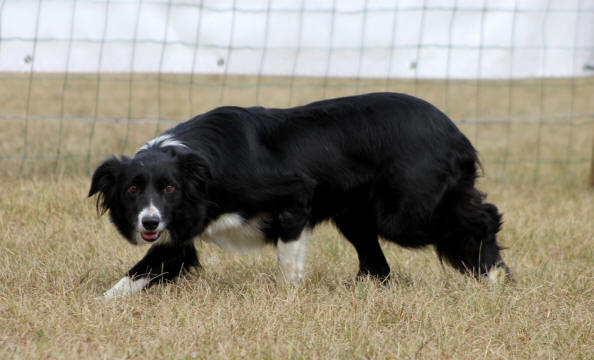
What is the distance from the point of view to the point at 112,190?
13.2 ft

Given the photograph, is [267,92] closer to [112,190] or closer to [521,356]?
[112,190]

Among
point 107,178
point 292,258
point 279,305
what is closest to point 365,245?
point 292,258

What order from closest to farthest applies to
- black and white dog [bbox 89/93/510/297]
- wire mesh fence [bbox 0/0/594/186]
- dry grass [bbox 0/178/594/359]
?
dry grass [bbox 0/178/594/359]
black and white dog [bbox 89/93/510/297]
wire mesh fence [bbox 0/0/594/186]

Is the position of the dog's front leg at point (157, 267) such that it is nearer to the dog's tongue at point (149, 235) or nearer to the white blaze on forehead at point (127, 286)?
the white blaze on forehead at point (127, 286)

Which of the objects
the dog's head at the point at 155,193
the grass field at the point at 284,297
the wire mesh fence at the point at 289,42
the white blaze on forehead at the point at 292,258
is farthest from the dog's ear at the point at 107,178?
the wire mesh fence at the point at 289,42

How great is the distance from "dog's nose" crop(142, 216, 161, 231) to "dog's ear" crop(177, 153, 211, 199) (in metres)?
0.24

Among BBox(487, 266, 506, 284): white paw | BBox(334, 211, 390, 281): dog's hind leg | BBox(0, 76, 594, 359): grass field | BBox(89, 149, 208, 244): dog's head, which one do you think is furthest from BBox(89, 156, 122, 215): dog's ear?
BBox(487, 266, 506, 284): white paw

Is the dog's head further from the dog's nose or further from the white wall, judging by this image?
the white wall

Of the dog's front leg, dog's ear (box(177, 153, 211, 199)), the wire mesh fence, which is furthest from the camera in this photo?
the wire mesh fence

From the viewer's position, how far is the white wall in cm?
696

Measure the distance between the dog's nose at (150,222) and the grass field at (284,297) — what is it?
0.37 m

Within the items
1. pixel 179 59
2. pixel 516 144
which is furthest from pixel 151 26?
pixel 516 144

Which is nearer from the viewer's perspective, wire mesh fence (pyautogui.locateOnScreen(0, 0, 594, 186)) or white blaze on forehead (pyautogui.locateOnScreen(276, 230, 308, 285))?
white blaze on forehead (pyautogui.locateOnScreen(276, 230, 308, 285))

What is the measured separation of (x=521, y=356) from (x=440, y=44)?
182 inches
